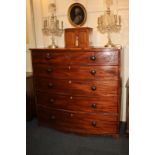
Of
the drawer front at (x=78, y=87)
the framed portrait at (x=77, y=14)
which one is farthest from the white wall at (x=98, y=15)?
the drawer front at (x=78, y=87)

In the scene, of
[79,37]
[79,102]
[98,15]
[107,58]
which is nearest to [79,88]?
[79,102]

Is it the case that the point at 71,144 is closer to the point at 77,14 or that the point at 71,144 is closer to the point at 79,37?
the point at 79,37

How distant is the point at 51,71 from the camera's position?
9.69 ft

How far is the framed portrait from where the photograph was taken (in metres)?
3.11

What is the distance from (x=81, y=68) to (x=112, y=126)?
927mm

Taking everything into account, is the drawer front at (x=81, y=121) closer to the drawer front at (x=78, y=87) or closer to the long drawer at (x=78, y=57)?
the drawer front at (x=78, y=87)

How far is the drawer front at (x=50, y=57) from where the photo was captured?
2810mm

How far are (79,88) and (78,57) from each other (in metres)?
0.45

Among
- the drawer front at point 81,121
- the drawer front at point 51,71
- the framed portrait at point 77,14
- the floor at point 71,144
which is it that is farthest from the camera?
the framed portrait at point 77,14

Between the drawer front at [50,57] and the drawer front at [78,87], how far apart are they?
29cm

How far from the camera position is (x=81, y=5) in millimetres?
3100
